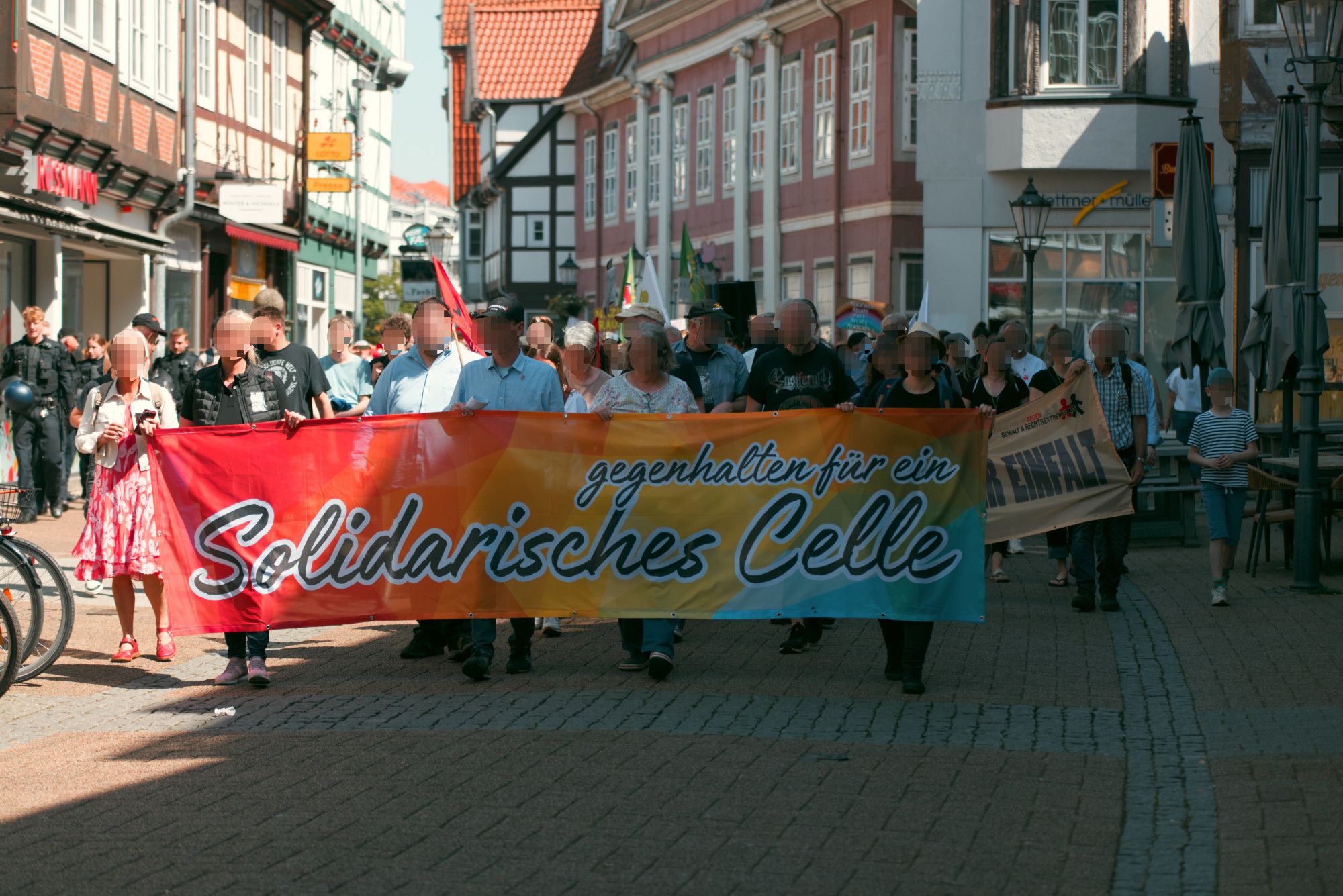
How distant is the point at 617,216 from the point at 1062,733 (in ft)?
134

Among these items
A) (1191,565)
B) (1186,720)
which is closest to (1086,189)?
(1191,565)

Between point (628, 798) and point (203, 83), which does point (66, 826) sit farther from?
point (203, 83)

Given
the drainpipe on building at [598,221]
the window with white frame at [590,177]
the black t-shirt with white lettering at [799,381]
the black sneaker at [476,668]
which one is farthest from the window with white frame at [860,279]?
the black sneaker at [476,668]

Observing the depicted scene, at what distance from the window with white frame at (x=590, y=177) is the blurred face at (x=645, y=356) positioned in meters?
40.5

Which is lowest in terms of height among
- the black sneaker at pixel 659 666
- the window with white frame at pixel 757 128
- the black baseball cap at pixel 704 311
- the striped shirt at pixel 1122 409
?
the black sneaker at pixel 659 666

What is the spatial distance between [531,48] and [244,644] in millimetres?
54943

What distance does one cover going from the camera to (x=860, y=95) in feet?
111

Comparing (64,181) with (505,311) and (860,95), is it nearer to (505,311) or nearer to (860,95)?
(860,95)

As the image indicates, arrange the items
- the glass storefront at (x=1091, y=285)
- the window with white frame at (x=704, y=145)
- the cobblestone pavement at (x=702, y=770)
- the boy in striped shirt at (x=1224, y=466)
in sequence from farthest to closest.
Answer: the window with white frame at (x=704, y=145)
the glass storefront at (x=1091, y=285)
the boy in striped shirt at (x=1224, y=466)
the cobblestone pavement at (x=702, y=770)

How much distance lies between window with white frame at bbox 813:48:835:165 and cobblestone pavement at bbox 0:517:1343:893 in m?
24.9

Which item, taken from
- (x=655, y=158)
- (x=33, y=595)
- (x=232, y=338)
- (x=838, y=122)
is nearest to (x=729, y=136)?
(x=655, y=158)

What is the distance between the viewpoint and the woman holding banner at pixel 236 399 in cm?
961

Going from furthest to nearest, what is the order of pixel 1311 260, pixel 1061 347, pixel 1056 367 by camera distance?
pixel 1311 260
pixel 1056 367
pixel 1061 347

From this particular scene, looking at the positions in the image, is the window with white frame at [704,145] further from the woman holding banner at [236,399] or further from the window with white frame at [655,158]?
the woman holding banner at [236,399]
